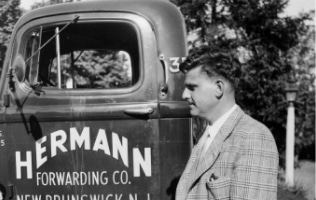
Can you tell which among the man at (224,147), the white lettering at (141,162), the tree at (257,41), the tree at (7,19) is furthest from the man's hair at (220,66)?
the tree at (257,41)

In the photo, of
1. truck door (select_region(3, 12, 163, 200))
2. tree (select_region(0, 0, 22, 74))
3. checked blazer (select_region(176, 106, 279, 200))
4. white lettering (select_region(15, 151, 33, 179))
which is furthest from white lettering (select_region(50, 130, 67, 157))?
tree (select_region(0, 0, 22, 74))

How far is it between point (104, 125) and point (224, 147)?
3.04ft

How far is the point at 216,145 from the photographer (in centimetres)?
151

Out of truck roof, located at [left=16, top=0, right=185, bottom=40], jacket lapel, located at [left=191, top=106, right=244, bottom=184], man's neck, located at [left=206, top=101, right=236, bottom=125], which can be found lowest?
jacket lapel, located at [left=191, top=106, right=244, bottom=184]

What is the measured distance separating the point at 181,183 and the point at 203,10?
1193 cm

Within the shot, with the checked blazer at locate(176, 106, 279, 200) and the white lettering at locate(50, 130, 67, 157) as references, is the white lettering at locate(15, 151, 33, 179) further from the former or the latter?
the checked blazer at locate(176, 106, 279, 200)

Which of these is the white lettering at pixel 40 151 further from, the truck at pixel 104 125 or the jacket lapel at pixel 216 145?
the jacket lapel at pixel 216 145

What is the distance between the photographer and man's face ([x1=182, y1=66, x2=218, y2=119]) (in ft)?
5.18

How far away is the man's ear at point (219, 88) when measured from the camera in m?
1.55

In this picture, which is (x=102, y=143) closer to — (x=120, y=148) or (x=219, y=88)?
(x=120, y=148)

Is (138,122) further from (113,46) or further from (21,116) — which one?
(113,46)

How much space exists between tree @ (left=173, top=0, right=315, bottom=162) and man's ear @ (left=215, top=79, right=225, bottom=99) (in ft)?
37.9

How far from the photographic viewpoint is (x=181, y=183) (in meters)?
1.69

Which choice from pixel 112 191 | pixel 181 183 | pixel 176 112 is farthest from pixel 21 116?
pixel 181 183
